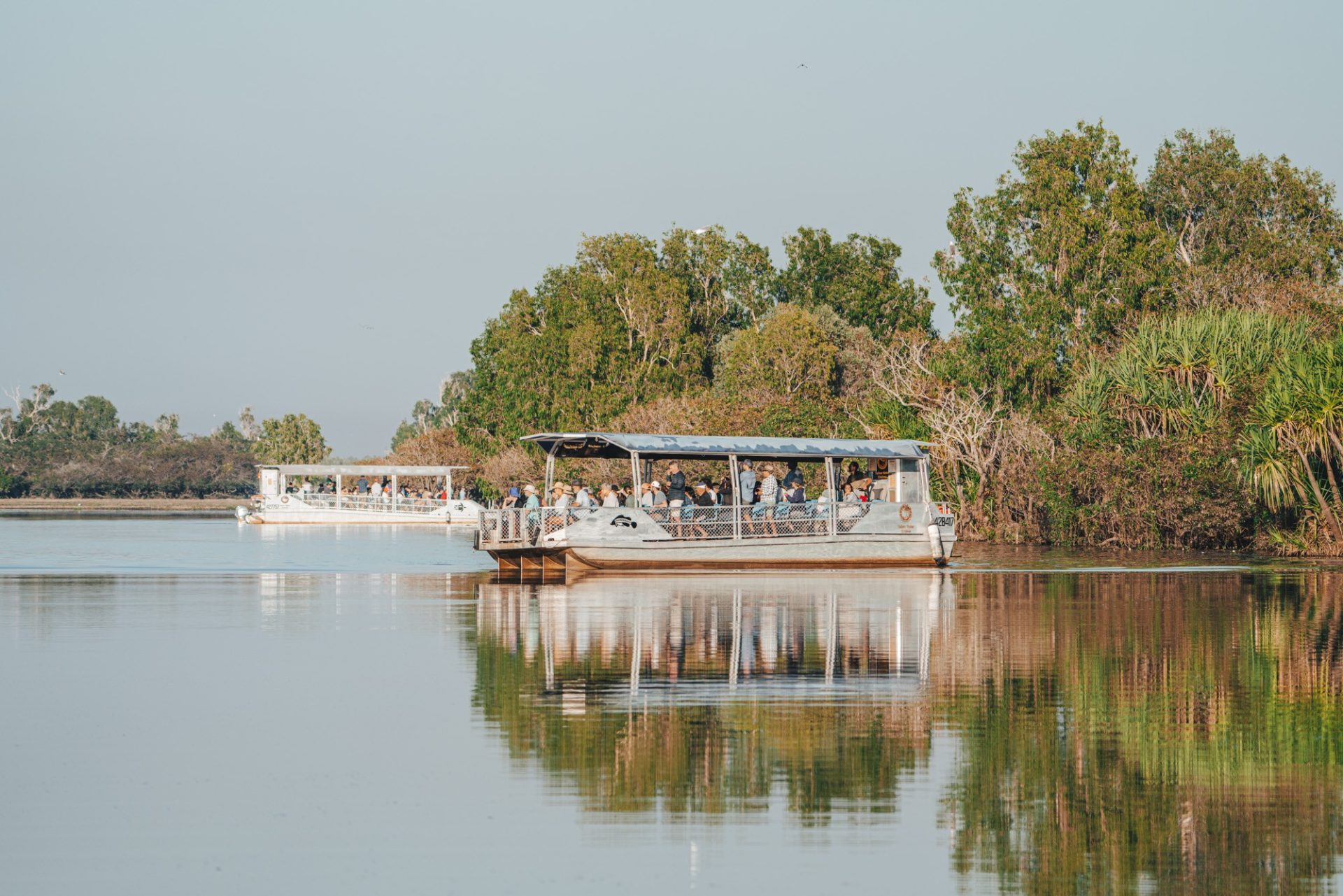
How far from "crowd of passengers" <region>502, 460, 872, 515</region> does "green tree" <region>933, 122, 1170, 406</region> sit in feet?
72.2

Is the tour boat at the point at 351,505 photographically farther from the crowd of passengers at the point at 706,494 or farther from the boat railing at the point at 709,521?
the boat railing at the point at 709,521

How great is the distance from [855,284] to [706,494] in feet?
213

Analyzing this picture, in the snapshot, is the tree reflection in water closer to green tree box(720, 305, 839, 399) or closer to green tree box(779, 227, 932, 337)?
green tree box(720, 305, 839, 399)

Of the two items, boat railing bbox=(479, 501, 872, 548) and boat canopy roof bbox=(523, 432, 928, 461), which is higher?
boat canopy roof bbox=(523, 432, 928, 461)

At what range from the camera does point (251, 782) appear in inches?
412

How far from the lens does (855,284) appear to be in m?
96.7

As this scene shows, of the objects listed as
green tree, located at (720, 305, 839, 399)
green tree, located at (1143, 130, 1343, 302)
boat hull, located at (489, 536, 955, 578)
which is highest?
green tree, located at (1143, 130, 1343, 302)

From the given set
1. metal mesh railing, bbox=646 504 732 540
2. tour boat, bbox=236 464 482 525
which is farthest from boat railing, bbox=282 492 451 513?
metal mesh railing, bbox=646 504 732 540

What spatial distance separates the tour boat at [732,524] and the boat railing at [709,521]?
2 cm

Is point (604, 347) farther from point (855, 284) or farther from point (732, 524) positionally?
point (732, 524)

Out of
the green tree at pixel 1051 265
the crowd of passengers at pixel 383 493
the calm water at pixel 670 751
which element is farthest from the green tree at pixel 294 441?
the calm water at pixel 670 751

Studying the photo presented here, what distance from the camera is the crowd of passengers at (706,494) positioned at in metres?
32.5

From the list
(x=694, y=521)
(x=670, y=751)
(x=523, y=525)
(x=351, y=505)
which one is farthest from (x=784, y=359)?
(x=670, y=751)

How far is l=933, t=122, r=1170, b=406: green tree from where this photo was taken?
184 ft
